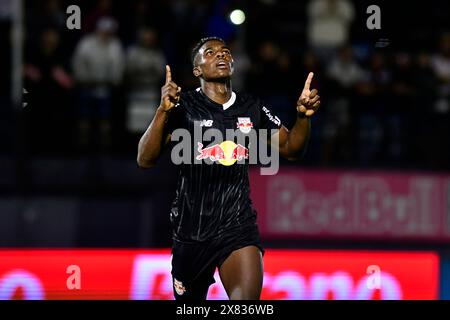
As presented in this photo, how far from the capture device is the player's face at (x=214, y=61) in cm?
725

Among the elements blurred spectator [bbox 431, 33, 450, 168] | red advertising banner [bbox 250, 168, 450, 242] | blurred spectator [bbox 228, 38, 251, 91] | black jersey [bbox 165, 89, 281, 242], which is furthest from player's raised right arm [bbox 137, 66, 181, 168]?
blurred spectator [bbox 431, 33, 450, 168]

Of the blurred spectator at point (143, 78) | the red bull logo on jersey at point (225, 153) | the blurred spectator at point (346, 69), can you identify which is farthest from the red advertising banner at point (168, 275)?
the blurred spectator at point (346, 69)

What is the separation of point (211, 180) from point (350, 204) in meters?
6.38

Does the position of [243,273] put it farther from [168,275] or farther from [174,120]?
[168,275]

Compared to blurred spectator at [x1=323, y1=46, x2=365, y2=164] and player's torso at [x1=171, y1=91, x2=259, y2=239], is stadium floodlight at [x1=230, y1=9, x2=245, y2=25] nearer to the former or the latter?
player's torso at [x1=171, y1=91, x2=259, y2=239]

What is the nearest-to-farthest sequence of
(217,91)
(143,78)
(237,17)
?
(217,91) < (237,17) < (143,78)

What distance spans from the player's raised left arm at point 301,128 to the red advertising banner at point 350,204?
5862 mm

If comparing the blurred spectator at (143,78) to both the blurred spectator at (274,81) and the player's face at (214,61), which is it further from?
the player's face at (214,61)

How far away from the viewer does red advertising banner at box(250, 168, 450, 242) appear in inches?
527

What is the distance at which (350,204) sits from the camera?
13430 mm

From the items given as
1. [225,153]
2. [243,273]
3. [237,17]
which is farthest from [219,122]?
[237,17]

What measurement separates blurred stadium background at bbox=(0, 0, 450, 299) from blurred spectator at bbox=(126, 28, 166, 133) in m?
0.02
